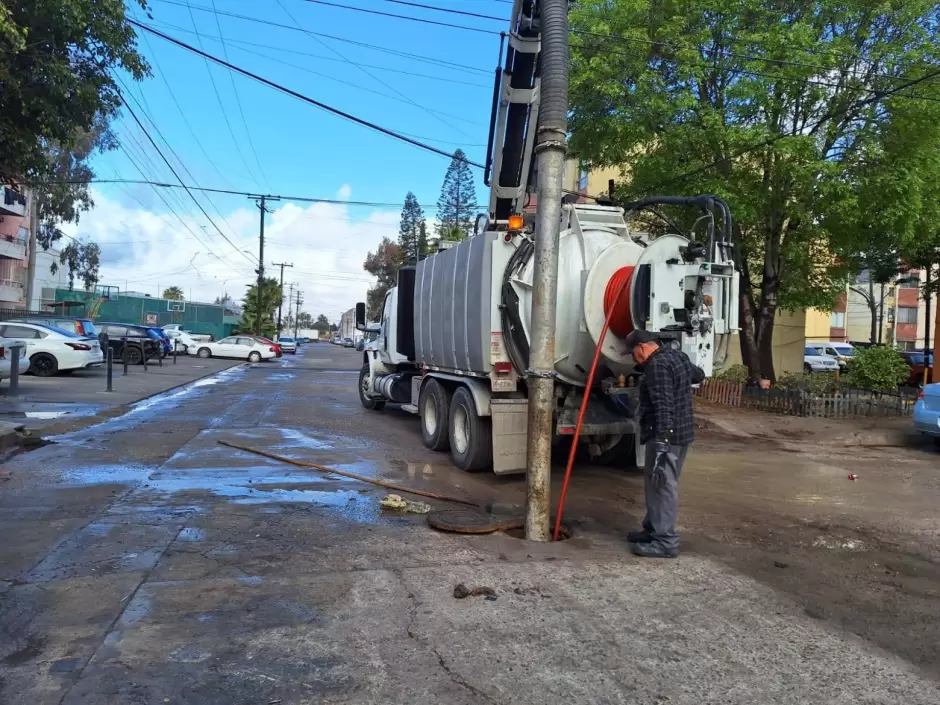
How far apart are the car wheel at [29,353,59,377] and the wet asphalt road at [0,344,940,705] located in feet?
43.3

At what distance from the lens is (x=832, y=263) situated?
17016mm

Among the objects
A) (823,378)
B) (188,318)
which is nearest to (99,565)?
(823,378)

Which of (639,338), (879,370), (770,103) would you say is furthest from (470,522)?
(879,370)

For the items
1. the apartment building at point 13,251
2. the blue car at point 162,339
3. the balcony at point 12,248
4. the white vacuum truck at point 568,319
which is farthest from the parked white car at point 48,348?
the balcony at point 12,248

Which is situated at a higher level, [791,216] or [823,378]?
[791,216]

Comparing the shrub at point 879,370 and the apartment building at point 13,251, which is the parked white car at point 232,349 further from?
the shrub at point 879,370

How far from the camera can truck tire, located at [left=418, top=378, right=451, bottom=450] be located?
10.1m

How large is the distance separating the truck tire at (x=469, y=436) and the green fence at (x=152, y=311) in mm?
45817

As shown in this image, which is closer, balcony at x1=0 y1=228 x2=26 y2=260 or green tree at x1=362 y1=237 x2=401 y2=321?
balcony at x1=0 y1=228 x2=26 y2=260

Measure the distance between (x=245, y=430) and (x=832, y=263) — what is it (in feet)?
44.5

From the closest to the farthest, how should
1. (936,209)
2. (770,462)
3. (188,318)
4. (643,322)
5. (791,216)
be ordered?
(643,322) → (770,462) → (936,209) → (791,216) → (188,318)

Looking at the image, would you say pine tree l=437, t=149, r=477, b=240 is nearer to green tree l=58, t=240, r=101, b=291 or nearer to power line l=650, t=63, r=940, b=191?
green tree l=58, t=240, r=101, b=291

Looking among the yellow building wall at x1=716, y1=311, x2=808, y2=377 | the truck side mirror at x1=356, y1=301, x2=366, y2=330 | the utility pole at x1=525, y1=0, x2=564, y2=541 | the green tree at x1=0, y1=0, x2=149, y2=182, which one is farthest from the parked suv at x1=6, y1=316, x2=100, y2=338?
the yellow building wall at x1=716, y1=311, x2=808, y2=377

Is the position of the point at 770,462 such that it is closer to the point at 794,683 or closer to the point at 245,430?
the point at 794,683
